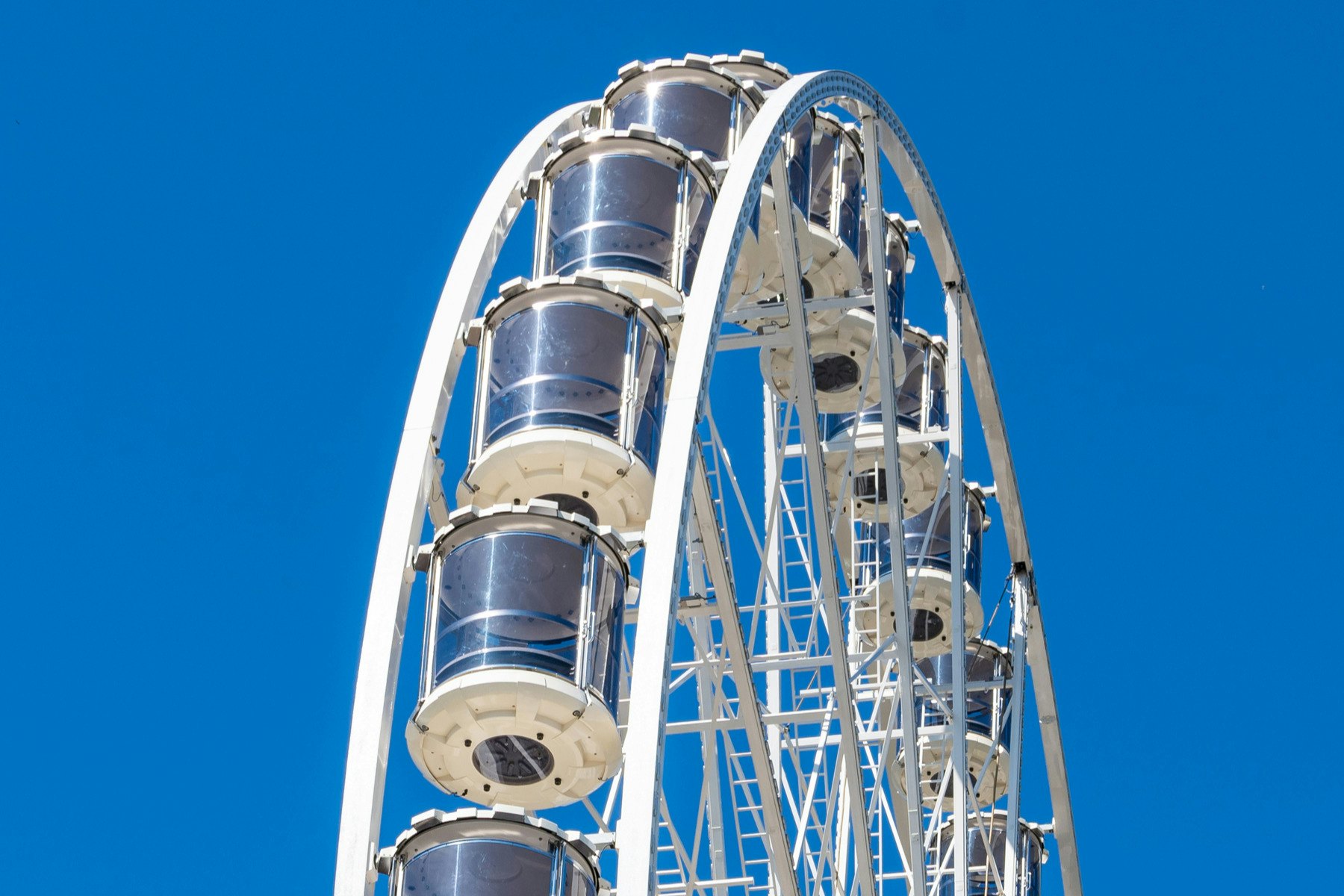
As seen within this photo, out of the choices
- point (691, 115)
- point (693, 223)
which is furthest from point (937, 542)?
point (693, 223)

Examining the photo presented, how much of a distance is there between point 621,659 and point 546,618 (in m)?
0.82

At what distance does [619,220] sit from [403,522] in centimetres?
434

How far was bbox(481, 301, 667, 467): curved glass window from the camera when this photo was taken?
20875mm

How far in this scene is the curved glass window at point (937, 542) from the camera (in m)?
33.9

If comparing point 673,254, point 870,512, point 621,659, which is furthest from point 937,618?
point 621,659

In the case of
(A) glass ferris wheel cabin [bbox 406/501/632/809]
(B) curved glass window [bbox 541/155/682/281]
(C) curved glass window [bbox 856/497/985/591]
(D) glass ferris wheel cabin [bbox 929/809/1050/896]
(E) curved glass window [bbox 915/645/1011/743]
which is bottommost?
(A) glass ferris wheel cabin [bbox 406/501/632/809]

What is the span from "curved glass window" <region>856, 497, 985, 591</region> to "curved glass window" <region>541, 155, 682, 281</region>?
37.8 ft

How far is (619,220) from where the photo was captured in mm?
22547

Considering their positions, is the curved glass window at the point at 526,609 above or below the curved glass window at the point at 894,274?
below

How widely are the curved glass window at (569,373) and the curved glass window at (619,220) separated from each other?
53.3 inches

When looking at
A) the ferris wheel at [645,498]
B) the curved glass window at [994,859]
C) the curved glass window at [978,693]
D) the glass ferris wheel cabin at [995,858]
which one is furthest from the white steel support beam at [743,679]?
the curved glass window at [978,693]

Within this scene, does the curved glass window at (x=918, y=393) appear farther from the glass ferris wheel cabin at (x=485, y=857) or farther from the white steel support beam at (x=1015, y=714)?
the glass ferris wheel cabin at (x=485, y=857)

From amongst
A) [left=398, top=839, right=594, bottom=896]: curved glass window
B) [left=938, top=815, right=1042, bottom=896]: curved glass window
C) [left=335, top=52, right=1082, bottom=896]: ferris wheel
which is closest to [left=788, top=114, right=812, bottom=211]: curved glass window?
[left=335, top=52, right=1082, bottom=896]: ferris wheel

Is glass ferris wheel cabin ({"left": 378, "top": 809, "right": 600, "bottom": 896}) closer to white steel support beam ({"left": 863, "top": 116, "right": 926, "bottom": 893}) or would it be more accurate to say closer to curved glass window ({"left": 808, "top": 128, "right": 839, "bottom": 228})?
white steel support beam ({"left": 863, "top": 116, "right": 926, "bottom": 893})
